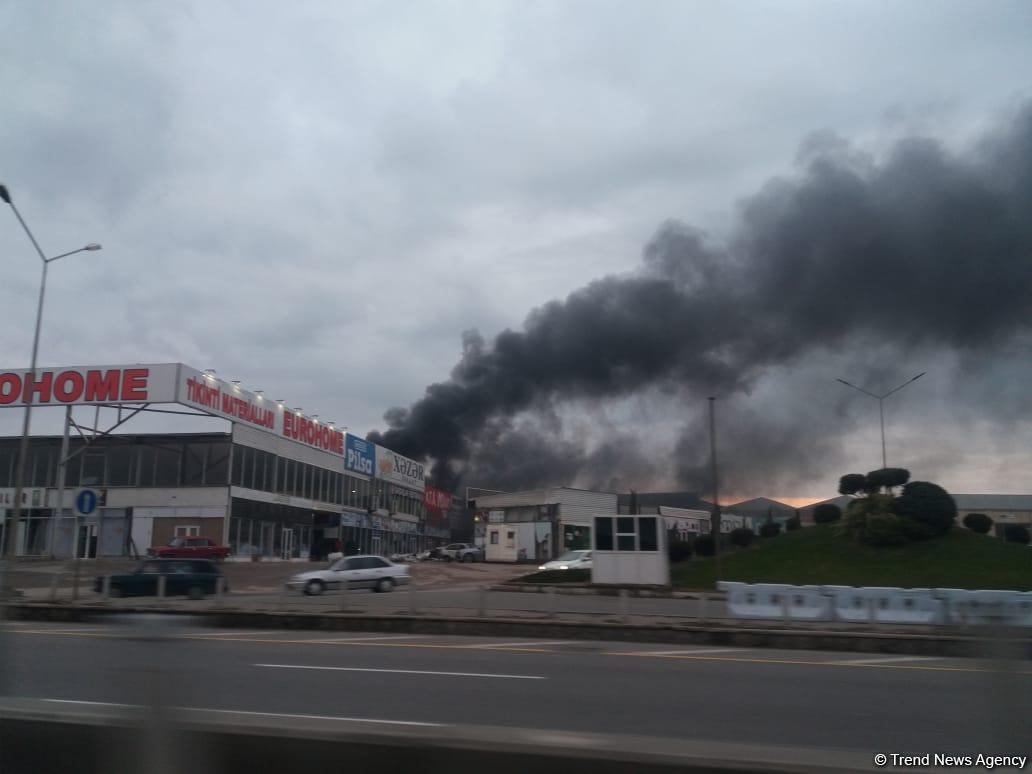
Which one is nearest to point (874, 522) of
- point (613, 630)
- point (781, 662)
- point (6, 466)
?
point (613, 630)

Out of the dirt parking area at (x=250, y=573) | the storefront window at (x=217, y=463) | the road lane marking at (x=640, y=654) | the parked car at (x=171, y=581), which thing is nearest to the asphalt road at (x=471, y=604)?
the parked car at (x=171, y=581)

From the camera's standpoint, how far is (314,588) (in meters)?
29.3

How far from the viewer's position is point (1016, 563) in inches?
1426

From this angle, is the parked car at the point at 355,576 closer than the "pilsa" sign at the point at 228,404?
Yes

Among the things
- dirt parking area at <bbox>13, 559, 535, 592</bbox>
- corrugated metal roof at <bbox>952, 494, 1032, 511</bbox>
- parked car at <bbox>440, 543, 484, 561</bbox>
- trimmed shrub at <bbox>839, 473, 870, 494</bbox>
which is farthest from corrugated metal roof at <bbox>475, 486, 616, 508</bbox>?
corrugated metal roof at <bbox>952, 494, 1032, 511</bbox>

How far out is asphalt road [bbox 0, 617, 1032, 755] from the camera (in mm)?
3660

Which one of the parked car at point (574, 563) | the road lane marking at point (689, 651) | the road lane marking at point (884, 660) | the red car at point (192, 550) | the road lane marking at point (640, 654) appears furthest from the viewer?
the parked car at point (574, 563)

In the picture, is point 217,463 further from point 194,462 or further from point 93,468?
point 93,468

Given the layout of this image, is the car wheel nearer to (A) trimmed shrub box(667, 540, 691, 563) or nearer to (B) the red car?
(B) the red car

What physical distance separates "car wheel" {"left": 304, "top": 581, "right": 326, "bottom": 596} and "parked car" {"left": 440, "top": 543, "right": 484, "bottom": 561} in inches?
1218

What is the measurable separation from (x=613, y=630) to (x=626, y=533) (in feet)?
48.6

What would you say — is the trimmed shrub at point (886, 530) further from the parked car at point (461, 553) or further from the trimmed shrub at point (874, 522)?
the parked car at point (461, 553)

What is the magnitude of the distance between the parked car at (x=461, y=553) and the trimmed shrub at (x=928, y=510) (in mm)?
29522

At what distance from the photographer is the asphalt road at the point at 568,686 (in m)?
3.66
